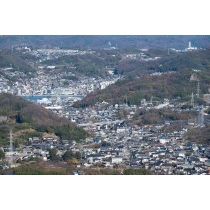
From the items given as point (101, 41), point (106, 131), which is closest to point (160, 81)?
point (106, 131)

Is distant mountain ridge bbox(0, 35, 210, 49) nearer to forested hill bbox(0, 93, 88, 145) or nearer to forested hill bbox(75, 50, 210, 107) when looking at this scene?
forested hill bbox(75, 50, 210, 107)

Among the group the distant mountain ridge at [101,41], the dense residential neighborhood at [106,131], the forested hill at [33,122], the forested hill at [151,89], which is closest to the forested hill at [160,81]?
the forested hill at [151,89]

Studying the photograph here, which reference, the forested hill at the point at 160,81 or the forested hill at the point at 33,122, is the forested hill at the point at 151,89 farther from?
the forested hill at the point at 33,122

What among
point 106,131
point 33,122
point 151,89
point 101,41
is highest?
point 101,41

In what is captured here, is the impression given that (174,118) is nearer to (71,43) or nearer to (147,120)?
(147,120)

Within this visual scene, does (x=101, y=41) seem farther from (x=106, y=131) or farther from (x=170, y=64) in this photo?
(x=106, y=131)

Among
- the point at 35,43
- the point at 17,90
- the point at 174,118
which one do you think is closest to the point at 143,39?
the point at 35,43
